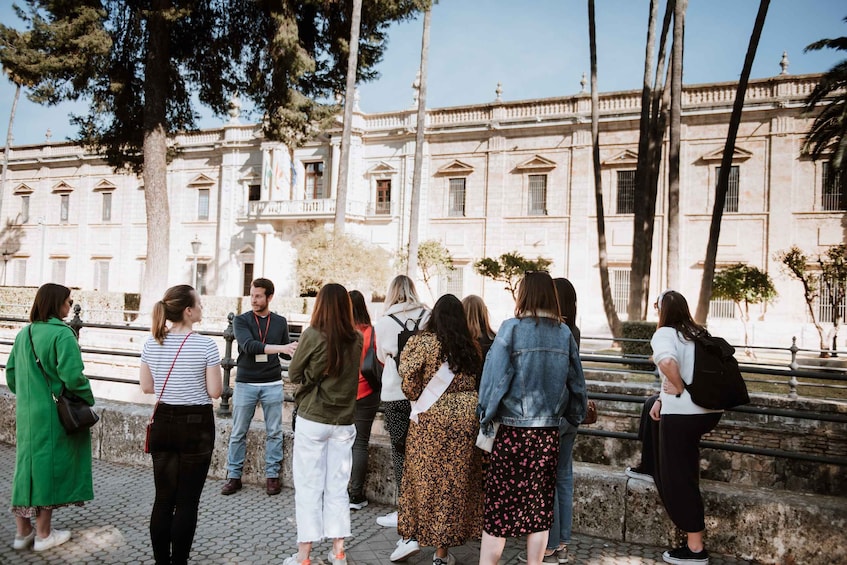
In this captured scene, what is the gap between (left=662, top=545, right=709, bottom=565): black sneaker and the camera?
3945 millimetres

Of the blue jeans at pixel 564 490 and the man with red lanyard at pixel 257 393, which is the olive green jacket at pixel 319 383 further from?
the man with red lanyard at pixel 257 393

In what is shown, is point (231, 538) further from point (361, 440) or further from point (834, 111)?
point (834, 111)

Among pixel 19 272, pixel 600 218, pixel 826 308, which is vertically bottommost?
pixel 826 308

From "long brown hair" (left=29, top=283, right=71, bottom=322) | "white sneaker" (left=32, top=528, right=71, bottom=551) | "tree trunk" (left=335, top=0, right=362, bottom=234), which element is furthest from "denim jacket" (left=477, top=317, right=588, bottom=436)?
"tree trunk" (left=335, top=0, right=362, bottom=234)

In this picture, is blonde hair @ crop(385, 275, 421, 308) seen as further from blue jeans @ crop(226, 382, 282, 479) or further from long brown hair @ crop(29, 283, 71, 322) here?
long brown hair @ crop(29, 283, 71, 322)

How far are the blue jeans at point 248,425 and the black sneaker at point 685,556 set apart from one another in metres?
3.19

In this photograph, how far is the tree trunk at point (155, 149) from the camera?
17281 mm

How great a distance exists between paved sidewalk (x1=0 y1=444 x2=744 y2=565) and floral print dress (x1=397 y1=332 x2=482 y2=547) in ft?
1.40

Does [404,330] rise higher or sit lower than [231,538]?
higher

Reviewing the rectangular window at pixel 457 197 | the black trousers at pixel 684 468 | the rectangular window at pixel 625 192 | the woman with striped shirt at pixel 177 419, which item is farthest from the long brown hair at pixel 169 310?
the rectangular window at pixel 457 197

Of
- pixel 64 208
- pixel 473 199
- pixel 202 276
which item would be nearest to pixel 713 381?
pixel 473 199

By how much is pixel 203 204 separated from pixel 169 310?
3471 cm

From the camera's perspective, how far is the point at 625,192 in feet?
88.0

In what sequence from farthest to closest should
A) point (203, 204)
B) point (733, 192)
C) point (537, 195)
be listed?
point (203, 204) → point (537, 195) → point (733, 192)
